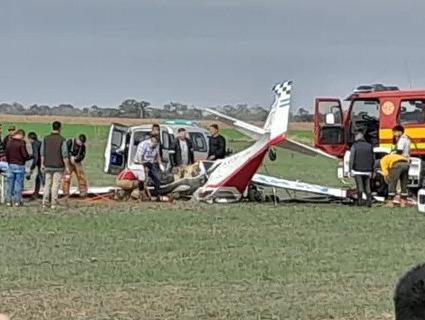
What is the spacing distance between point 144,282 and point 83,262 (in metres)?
1.83

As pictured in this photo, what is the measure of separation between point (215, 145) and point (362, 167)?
13.4 feet

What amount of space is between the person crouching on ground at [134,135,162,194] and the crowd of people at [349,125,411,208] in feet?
14.0

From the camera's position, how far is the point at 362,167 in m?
22.6

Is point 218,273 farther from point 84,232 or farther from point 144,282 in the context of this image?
point 84,232

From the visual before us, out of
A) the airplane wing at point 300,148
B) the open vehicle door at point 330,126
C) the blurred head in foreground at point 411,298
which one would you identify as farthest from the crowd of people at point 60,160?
the blurred head in foreground at point 411,298

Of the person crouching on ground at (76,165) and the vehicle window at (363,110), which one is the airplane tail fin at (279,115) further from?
the person crouching on ground at (76,165)

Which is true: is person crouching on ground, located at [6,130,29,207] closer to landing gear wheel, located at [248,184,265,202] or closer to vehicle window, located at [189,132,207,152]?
landing gear wheel, located at [248,184,265,202]

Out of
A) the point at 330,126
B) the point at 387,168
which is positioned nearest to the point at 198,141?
the point at 330,126

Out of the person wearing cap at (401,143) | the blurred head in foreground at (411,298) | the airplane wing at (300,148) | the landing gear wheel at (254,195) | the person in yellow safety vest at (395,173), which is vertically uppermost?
the blurred head in foreground at (411,298)

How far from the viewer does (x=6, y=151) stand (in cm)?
2180

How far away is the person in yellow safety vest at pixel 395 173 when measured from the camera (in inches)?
887

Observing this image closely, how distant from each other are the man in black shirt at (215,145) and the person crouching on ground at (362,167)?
3.44 m

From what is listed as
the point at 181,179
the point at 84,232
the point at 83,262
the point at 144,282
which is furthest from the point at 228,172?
the point at 144,282

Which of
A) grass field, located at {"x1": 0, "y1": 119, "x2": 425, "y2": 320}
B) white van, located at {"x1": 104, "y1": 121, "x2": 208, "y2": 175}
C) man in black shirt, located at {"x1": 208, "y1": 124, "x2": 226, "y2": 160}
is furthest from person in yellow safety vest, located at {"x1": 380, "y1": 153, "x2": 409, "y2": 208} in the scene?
white van, located at {"x1": 104, "y1": 121, "x2": 208, "y2": 175}
